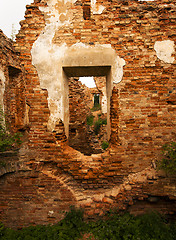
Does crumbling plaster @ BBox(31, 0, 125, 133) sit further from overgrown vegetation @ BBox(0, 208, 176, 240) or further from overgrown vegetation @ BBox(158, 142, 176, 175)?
overgrown vegetation @ BBox(0, 208, 176, 240)

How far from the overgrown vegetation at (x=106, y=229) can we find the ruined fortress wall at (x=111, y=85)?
0.22 meters

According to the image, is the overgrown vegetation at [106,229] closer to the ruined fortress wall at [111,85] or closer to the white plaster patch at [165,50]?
the ruined fortress wall at [111,85]

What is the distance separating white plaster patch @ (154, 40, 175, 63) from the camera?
2883 millimetres

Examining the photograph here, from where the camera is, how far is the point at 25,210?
2.95m

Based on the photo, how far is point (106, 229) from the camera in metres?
2.61

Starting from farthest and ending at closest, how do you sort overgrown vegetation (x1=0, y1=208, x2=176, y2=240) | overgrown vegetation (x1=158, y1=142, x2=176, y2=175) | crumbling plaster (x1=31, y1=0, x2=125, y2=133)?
1. crumbling plaster (x1=31, y1=0, x2=125, y2=133)
2. overgrown vegetation (x1=158, y1=142, x2=176, y2=175)
3. overgrown vegetation (x1=0, y1=208, x2=176, y2=240)

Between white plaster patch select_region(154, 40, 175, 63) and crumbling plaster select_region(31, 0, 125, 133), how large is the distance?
0.79 m

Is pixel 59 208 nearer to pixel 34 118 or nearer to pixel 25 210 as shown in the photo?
pixel 25 210

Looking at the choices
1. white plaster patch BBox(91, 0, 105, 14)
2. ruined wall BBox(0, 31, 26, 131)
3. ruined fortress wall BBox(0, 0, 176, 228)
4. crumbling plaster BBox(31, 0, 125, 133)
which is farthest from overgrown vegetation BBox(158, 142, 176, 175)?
ruined wall BBox(0, 31, 26, 131)

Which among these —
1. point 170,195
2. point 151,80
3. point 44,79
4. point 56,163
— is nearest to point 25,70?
point 44,79

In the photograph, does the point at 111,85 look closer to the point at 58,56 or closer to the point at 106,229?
the point at 58,56

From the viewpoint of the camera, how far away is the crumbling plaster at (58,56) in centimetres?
→ 287

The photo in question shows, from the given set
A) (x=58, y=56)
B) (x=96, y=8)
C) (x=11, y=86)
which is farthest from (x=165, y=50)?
(x=11, y=86)

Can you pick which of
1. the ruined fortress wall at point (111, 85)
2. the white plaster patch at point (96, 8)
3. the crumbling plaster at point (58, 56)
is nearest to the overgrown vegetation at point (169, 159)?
the ruined fortress wall at point (111, 85)
